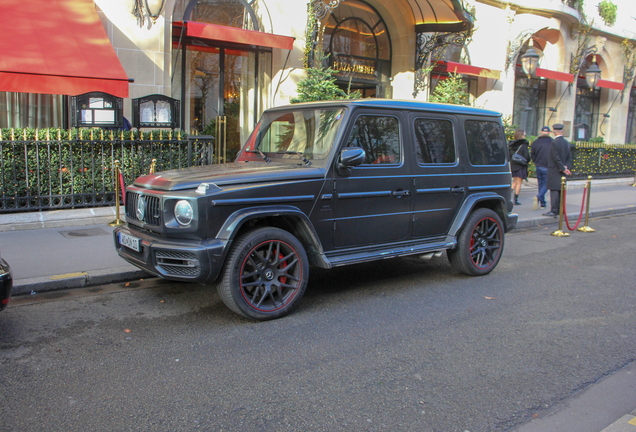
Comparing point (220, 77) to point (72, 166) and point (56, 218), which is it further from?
point (56, 218)

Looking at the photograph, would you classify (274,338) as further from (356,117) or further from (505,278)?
(505,278)

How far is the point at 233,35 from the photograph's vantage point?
38.0 feet

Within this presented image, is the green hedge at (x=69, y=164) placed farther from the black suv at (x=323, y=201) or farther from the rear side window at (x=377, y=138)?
the rear side window at (x=377, y=138)

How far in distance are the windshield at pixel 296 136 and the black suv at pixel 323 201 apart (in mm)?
14

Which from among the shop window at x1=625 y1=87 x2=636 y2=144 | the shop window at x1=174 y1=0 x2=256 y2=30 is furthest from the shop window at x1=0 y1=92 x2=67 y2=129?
the shop window at x1=625 y1=87 x2=636 y2=144

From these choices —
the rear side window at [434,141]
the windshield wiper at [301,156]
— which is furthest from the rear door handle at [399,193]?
the windshield wiper at [301,156]

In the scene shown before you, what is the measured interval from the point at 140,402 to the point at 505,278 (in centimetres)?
A: 470

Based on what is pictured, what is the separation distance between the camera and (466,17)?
14273 mm

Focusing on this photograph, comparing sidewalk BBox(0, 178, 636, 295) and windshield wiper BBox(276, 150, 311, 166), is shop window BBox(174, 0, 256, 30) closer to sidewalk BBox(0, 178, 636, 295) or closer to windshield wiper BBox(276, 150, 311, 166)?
sidewalk BBox(0, 178, 636, 295)

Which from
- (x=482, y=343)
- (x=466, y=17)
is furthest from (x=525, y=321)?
(x=466, y=17)

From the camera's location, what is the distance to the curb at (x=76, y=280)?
218 inches

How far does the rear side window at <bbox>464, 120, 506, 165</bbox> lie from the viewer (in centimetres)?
622

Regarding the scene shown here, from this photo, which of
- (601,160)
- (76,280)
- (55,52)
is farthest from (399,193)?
(601,160)

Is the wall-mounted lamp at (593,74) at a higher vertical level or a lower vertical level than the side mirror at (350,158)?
higher
